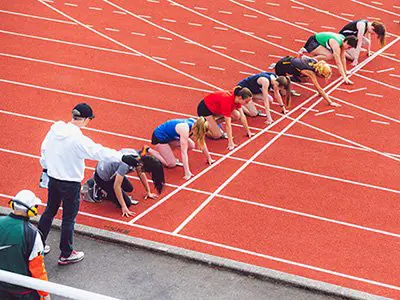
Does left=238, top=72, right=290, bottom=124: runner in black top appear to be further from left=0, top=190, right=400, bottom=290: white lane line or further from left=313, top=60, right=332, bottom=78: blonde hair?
left=0, top=190, right=400, bottom=290: white lane line

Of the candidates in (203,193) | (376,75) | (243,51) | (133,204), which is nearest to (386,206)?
(203,193)

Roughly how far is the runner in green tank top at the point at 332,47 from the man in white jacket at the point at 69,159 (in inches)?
301

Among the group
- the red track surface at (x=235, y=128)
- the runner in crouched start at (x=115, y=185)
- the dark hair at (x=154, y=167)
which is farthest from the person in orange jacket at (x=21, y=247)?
the red track surface at (x=235, y=128)

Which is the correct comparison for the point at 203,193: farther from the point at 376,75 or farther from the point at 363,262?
the point at 376,75

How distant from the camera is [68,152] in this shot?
7723 mm

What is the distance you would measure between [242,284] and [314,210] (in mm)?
2311

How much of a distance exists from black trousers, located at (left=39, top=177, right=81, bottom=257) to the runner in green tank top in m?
7.86

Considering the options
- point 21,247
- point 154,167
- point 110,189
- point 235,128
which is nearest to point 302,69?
point 235,128

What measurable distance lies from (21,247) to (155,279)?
2056 millimetres

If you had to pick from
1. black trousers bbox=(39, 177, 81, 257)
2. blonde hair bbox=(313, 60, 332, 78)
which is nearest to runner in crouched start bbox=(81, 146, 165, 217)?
black trousers bbox=(39, 177, 81, 257)

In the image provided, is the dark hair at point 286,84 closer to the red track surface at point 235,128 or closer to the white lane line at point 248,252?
the red track surface at point 235,128

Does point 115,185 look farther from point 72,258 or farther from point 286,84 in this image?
point 286,84

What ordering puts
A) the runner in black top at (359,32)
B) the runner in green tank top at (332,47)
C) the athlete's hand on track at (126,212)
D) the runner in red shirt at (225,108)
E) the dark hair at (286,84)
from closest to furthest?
the athlete's hand on track at (126,212), the runner in red shirt at (225,108), the dark hair at (286,84), the runner in green tank top at (332,47), the runner in black top at (359,32)

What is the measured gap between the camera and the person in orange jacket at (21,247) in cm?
641
